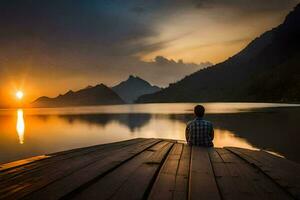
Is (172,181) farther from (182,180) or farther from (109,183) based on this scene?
(109,183)

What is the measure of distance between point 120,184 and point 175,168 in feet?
5.50

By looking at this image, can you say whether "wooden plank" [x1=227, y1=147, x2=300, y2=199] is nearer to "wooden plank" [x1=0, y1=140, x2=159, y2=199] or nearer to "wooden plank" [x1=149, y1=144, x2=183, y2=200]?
"wooden plank" [x1=149, y1=144, x2=183, y2=200]

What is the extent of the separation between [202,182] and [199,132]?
17.7 ft

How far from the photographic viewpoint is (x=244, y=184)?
4797 mm

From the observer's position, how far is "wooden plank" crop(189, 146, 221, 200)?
13.6 ft

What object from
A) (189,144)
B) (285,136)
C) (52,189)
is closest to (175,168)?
(52,189)

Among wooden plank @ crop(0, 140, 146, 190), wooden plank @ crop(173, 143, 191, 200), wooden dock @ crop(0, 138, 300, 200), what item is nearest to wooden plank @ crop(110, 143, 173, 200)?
wooden dock @ crop(0, 138, 300, 200)

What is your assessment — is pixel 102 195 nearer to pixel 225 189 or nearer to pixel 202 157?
pixel 225 189

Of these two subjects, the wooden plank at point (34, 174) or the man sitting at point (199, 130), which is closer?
the wooden plank at point (34, 174)

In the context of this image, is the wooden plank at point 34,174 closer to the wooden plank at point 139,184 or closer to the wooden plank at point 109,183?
the wooden plank at point 109,183

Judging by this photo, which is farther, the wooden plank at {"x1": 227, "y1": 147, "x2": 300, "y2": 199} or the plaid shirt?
the plaid shirt

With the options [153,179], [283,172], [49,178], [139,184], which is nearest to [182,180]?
[153,179]

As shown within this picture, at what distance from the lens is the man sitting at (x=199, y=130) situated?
32.6 ft

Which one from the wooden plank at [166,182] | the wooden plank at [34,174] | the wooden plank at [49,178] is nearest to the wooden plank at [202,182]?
the wooden plank at [166,182]
